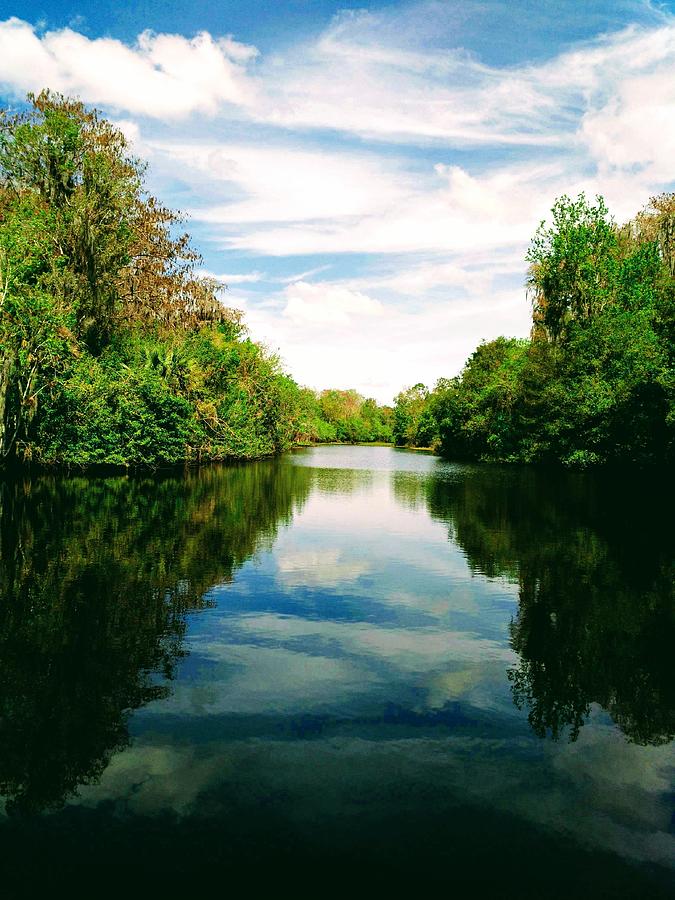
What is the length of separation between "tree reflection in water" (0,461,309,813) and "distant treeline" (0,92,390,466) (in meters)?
11.7

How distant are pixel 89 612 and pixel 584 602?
8890 mm

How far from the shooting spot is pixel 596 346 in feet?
172

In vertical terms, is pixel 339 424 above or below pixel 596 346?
below

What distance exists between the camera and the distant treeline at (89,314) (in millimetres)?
34219

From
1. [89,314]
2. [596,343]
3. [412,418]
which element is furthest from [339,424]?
[89,314]

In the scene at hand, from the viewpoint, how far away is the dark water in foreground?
491 cm

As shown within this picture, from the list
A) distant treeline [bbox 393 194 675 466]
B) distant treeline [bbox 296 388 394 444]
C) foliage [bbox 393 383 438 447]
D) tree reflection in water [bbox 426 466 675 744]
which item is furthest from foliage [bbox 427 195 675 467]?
distant treeline [bbox 296 388 394 444]

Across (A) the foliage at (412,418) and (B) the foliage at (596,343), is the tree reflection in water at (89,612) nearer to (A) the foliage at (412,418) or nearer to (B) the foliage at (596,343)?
(B) the foliage at (596,343)

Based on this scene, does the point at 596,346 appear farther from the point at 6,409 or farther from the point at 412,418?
the point at 412,418

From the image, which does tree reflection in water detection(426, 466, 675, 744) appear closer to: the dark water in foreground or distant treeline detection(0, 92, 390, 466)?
the dark water in foreground

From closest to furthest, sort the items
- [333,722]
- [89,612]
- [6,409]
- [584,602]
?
[333,722] < [89,612] < [584,602] < [6,409]

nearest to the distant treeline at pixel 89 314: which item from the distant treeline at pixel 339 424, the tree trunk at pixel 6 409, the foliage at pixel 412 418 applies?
the tree trunk at pixel 6 409

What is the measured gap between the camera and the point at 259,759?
6.32 meters

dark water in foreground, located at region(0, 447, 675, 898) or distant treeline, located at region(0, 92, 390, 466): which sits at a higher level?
distant treeline, located at region(0, 92, 390, 466)
